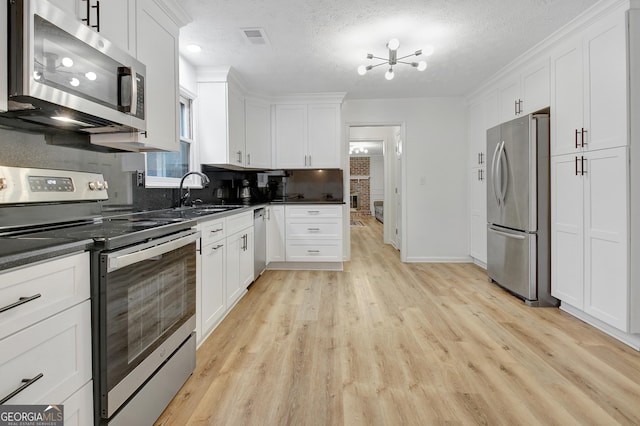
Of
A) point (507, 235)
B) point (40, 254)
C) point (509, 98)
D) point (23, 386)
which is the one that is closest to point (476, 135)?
point (509, 98)

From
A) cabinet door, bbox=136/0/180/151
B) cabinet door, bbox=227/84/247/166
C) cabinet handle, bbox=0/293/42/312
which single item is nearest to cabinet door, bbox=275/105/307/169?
cabinet door, bbox=227/84/247/166

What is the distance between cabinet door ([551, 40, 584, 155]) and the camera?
273cm

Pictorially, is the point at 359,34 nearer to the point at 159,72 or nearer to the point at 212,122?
the point at 159,72

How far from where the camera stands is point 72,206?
1712 millimetres

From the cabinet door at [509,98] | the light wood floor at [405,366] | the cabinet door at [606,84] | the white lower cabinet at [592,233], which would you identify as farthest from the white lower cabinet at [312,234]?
the cabinet door at [606,84]

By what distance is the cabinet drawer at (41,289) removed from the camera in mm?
877

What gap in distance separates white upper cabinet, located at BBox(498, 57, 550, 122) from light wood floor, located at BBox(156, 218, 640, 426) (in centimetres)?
189

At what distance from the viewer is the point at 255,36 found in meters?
2.91

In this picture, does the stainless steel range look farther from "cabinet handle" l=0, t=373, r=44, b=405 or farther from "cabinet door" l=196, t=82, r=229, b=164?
"cabinet door" l=196, t=82, r=229, b=164

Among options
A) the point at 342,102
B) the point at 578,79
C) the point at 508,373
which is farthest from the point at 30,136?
the point at 342,102

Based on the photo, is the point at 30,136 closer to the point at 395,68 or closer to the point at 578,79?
the point at 395,68

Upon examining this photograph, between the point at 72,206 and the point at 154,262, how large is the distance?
61cm

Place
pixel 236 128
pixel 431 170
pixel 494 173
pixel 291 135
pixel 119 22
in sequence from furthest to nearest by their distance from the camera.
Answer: pixel 431 170, pixel 291 135, pixel 236 128, pixel 494 173, pixel 119 22

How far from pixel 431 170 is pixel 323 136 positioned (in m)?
1.66
